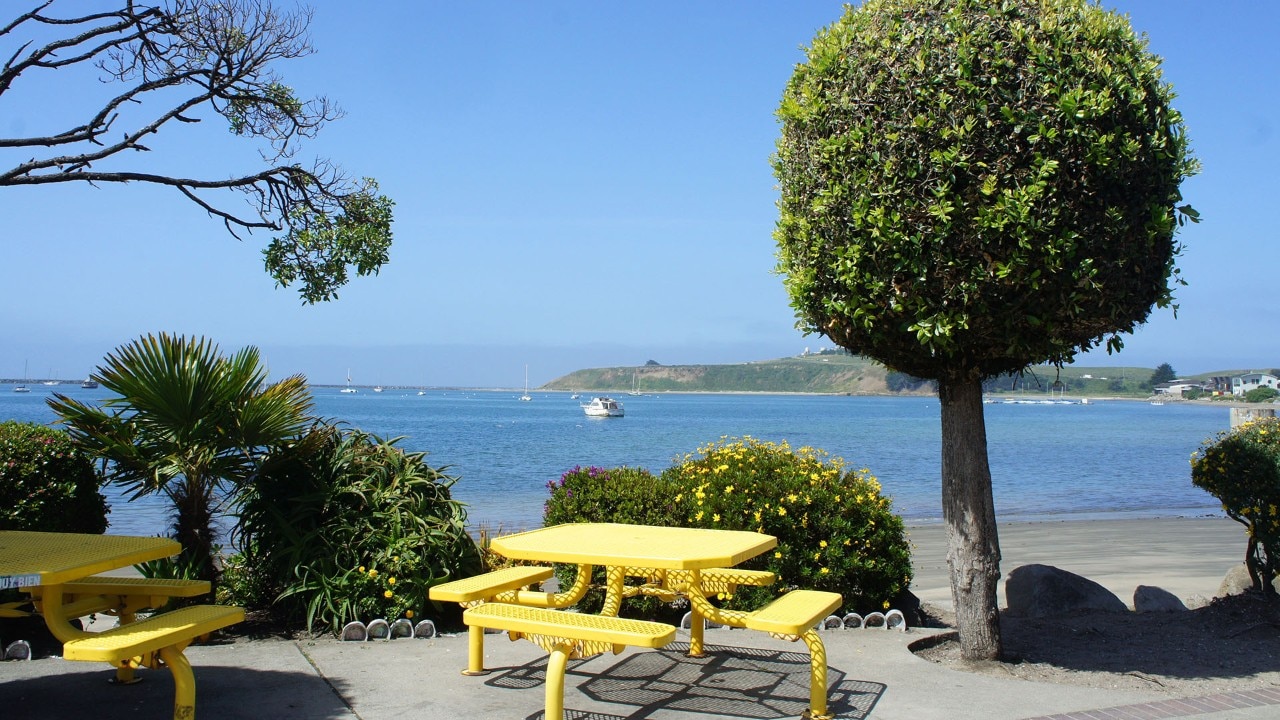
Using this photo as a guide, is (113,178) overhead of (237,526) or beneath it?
overhead

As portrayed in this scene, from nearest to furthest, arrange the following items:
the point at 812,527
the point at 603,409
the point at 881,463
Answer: the point at 812,527, the point at 881,463, the point at 603,409

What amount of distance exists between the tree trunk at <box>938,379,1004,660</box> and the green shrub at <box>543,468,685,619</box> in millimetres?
2237

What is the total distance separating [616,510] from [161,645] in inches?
149

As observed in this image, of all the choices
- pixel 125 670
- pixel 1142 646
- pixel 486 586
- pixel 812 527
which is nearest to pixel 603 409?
pixel 812 527

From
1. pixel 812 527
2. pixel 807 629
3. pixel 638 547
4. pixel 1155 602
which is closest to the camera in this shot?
pixel 807 629

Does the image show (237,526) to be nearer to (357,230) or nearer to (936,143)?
(357,230)

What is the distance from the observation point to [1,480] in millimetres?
6207

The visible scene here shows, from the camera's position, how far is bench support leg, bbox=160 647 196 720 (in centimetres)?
448

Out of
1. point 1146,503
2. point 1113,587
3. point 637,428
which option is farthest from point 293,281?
point 637,428

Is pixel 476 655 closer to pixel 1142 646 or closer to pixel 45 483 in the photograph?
pixel 45 483

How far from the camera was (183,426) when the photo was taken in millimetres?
6871

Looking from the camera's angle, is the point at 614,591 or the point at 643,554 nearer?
the point at 643,554

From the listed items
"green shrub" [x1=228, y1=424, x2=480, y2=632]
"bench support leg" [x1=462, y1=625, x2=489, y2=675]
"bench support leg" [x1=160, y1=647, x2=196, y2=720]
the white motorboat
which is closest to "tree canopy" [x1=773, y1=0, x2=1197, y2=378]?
"bench support leg" [x1=462, y1=625, x2=489, y2=675]

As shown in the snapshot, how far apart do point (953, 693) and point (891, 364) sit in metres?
2.05
